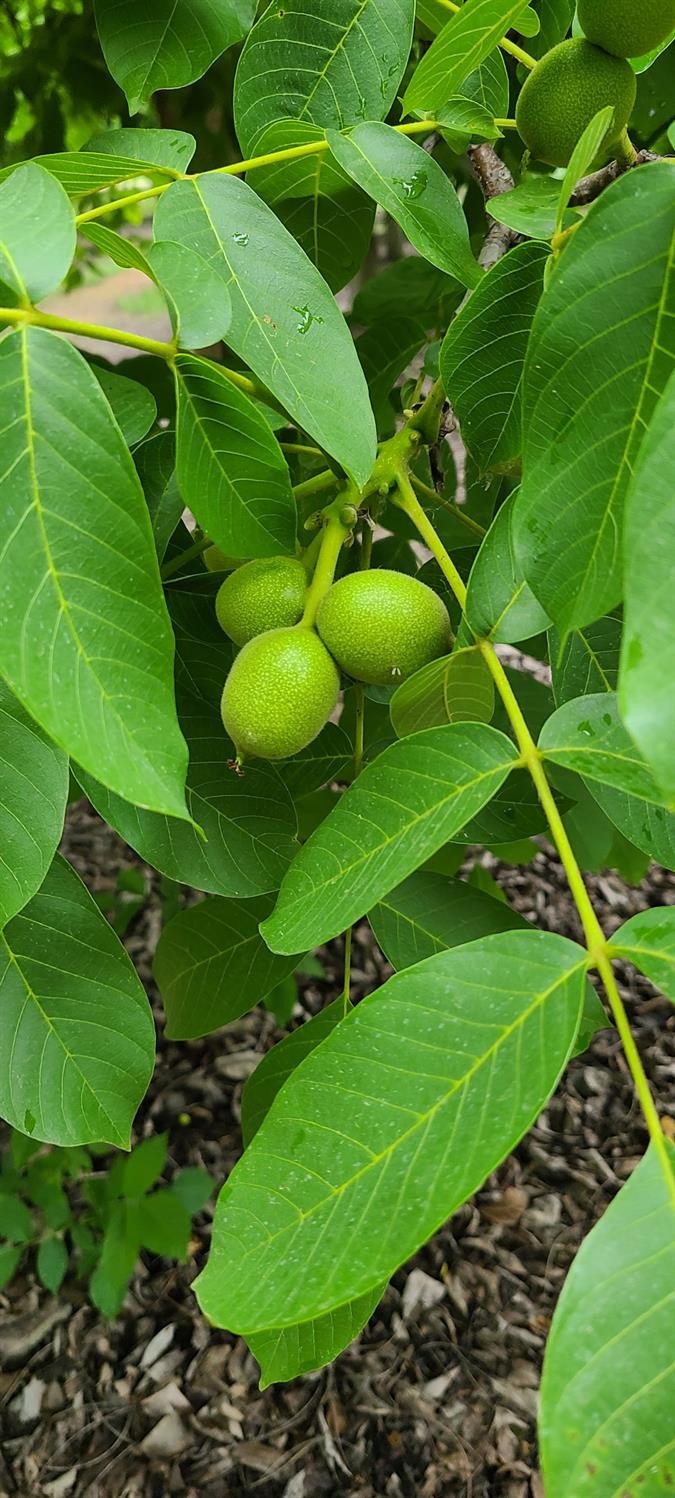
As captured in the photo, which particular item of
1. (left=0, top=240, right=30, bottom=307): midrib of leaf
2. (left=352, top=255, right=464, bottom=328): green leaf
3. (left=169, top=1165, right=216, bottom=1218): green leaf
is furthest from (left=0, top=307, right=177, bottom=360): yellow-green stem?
(left=169, top=1165, right=216, bottom=1218): green leaf

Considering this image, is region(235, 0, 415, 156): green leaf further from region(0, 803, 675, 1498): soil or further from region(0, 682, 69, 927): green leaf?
region(0, 803, 675, 1498): soil

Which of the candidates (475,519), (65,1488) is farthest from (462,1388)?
(475,519)

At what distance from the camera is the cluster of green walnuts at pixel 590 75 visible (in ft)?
2.14

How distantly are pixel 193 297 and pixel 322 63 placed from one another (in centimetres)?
33

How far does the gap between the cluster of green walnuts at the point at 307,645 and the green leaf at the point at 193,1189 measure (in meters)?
1.19

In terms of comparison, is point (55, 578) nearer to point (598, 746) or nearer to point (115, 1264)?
point (598, 746)

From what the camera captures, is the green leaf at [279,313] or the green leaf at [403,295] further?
the green leaf at [403,295]

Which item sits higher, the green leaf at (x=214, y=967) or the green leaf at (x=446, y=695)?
the green leaf at (x=446, y=695)

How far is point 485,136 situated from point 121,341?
0.37 m

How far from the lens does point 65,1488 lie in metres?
1.54

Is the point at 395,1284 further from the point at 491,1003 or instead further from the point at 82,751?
the point at 82,751

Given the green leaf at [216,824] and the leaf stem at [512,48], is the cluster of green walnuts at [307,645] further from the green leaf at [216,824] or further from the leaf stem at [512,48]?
the leaf stem at [512,48]

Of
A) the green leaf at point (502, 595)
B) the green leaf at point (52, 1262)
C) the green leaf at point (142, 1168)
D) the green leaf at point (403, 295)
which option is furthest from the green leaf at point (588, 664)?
the green leaf at point (52, 1262)

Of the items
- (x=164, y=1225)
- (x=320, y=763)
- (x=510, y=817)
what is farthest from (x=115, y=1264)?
(x=510, y=817)
